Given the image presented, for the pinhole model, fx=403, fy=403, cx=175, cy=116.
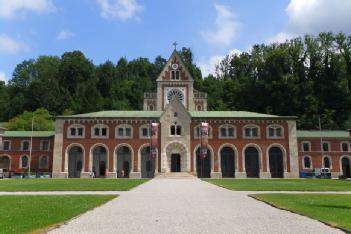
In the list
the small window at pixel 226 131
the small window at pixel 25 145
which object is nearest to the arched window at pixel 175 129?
the small window at pixel 226 131

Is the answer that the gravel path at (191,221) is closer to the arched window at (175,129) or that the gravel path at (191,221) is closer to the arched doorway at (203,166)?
the arched doorway at (203,166)

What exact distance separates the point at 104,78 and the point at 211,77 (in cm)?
2746

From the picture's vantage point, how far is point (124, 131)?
6162 centimetres

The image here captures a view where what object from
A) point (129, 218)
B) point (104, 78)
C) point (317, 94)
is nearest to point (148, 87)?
point (104, 78)

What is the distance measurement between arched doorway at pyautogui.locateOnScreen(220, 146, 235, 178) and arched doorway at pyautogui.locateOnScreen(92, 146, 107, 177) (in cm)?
1813

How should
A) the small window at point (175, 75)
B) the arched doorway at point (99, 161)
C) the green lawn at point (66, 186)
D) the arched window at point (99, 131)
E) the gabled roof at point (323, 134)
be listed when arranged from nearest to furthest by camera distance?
the green lawn at point (66, 186) < the arched window at point (99, 131) < the arched doorway at point (99, 161) < the gabled roof at point (323, 134) < the small window at point (175, 75)

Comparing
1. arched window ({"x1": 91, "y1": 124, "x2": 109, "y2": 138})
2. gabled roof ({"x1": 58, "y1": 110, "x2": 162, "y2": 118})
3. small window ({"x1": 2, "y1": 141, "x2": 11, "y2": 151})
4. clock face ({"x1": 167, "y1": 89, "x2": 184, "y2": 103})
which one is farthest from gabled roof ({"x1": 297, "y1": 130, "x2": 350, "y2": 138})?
small window ({"x1": 2, "y1": 141, "x2": 11, "y2": 151})

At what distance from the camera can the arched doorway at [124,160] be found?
62250 mm

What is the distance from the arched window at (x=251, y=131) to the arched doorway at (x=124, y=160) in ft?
59.8

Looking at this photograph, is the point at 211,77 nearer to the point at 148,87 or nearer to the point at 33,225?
the point at 148,87

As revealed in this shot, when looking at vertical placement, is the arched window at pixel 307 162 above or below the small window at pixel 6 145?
below

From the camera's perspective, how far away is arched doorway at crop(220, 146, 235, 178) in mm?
61531

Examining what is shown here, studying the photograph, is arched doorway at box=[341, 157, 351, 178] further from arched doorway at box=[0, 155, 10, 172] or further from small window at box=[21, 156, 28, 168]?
arched doorway at box=[0, 155, 10, 172]

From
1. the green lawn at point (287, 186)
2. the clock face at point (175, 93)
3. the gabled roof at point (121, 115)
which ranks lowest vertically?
the green lawn at point (287, 186)
